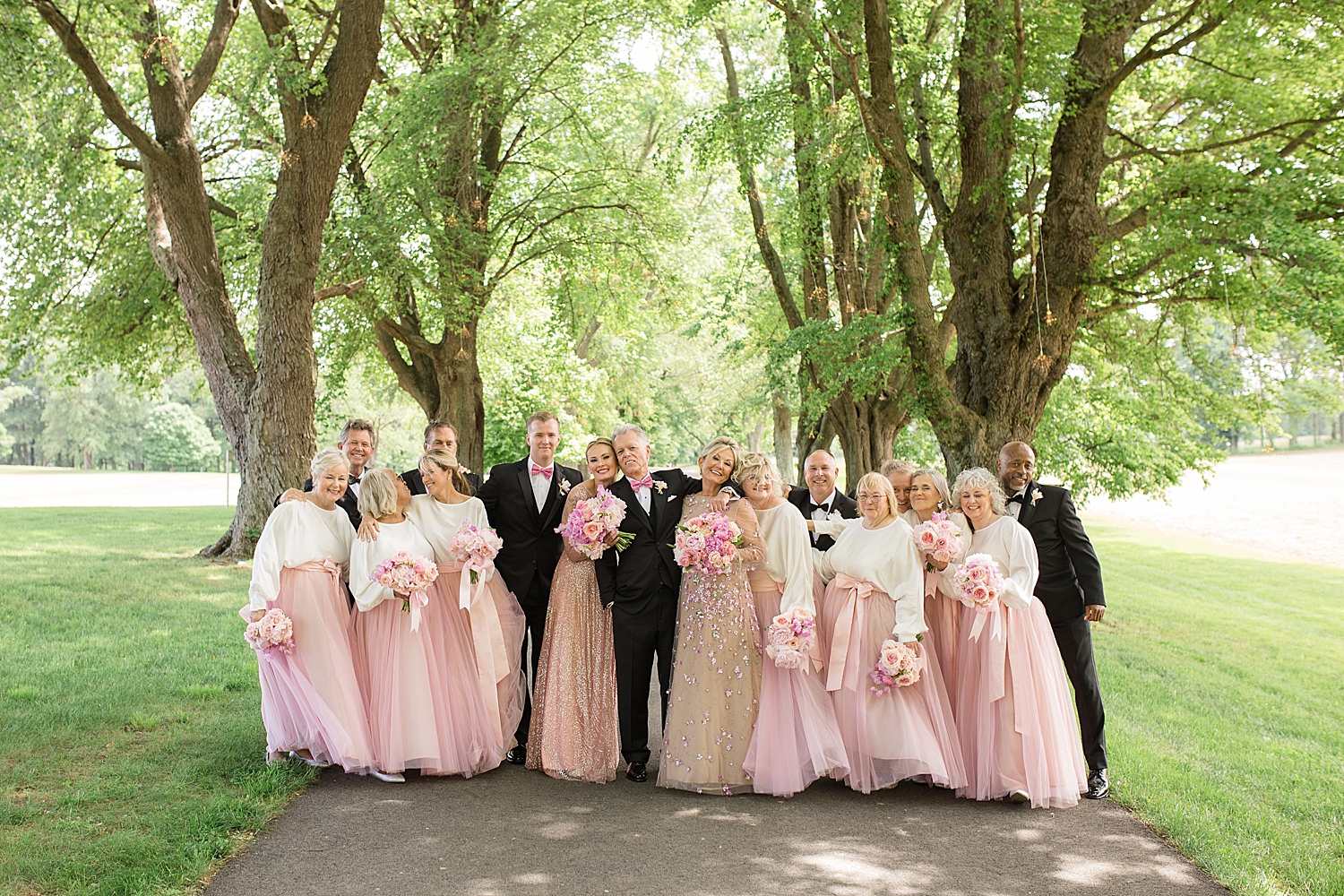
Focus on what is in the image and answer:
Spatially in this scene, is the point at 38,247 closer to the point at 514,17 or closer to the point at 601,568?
the point at 514,17

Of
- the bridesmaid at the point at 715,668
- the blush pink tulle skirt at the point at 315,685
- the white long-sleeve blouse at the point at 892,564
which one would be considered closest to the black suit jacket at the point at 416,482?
the blush pink tulle skirt at the point at 315,685

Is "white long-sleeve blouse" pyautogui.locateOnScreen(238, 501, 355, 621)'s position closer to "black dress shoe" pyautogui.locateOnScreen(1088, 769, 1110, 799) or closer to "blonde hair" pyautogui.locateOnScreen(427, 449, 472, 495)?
"blonde hair" pyautogui.locateOnScreen(427, 449, 472, 495)

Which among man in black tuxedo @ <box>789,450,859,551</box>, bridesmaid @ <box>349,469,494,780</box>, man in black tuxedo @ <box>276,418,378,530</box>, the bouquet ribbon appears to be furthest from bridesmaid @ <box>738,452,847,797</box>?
man in black tuxedo @ <box>276,418,378,530</box>

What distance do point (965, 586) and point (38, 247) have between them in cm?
1829

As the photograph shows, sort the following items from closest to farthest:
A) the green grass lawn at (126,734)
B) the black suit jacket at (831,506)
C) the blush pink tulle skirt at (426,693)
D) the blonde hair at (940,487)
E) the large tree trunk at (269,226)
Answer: the green grass lawn at (126,734), the blush pink tulle skirt at (426,693), the blonde hair at (940,487), the black suit jacket at (831,506), the large tree trunk at (269,226)

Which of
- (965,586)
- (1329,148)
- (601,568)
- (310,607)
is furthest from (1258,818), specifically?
(1329,148)

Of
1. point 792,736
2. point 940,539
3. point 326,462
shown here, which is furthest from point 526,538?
point 940,539

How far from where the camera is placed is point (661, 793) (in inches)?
250

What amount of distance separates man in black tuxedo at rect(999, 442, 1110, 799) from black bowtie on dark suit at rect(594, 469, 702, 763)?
8.06ft

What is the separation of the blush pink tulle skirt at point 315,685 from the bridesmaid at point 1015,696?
3858mm

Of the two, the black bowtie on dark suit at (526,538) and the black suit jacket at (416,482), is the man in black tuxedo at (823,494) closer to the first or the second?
the black bowtie on dark suit at (526,538)

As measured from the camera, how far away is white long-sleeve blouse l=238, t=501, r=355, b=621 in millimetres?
6617

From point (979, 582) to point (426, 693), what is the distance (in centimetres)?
355

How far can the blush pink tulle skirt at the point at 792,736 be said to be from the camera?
631 cm
